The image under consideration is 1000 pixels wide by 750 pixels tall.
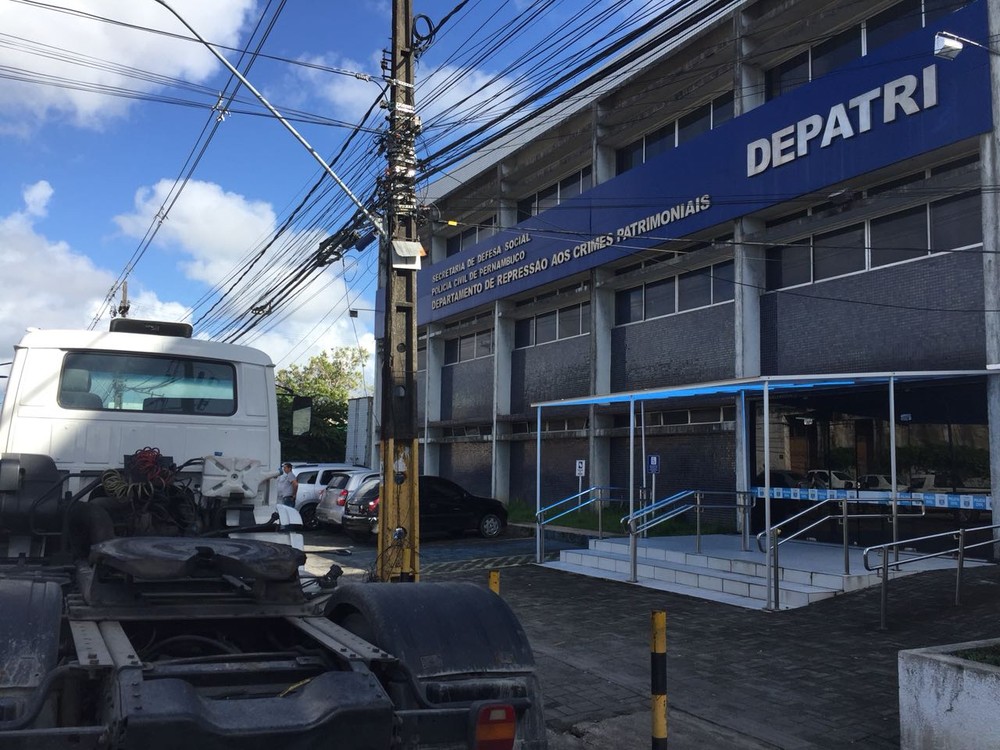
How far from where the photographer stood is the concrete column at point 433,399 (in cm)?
2889

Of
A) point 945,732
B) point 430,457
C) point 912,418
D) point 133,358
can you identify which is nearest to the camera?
point 945,732

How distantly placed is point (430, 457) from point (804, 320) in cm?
1596

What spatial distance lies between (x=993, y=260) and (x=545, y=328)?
1339 centimetres

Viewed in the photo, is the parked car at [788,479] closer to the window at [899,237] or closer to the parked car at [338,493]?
the window at [899,237]

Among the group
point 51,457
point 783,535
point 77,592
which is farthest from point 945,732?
point 783,535

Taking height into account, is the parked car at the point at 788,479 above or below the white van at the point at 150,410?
below

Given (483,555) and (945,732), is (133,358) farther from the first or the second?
(483,555)

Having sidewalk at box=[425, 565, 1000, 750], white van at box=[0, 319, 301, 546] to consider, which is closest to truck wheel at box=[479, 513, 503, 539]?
sidewalk at box=[425, 565, 1000, 750]

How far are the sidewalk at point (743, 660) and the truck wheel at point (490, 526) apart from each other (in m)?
7.76

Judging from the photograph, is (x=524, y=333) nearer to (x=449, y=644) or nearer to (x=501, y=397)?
(x=501, y=397)

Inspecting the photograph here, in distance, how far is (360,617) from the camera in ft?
13.6

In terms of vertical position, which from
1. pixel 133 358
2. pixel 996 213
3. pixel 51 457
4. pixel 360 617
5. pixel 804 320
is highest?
pixel 996 213

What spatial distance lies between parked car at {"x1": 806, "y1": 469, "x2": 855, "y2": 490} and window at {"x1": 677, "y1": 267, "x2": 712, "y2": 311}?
4535 millimetres

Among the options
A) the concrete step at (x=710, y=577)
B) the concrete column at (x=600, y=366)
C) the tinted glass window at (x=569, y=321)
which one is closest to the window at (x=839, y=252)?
the concrete step at (x=710, y=577)
